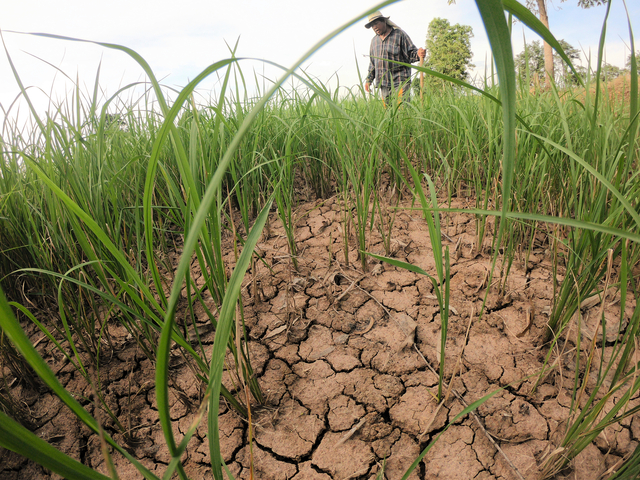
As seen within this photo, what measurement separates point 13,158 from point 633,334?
1.97m

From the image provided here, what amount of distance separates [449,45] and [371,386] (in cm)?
2080

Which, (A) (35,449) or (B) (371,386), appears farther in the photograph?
(B) (371,386)

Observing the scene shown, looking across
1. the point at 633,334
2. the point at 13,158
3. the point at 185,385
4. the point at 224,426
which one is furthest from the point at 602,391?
the point at 13,158

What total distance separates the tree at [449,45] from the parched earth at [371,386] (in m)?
18.7

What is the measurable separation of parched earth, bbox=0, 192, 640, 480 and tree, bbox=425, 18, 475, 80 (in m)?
18.7

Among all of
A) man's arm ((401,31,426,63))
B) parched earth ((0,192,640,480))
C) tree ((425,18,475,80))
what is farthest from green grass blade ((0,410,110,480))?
tree ((425,18,475,80))

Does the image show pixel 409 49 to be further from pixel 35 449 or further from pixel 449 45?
pixel 449 45

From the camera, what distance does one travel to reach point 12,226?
3.61 feet

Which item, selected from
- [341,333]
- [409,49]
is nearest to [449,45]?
[409,49]

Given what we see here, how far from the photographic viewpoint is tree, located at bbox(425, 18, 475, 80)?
56.5 ft

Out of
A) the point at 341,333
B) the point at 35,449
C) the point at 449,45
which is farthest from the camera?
the point at 449,45

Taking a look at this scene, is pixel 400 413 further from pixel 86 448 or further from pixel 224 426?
pixel 86 448

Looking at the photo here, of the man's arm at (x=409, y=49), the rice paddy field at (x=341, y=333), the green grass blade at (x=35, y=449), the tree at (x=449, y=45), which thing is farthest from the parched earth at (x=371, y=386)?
the tree at (x=449, y=45)

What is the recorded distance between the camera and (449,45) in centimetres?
1762
